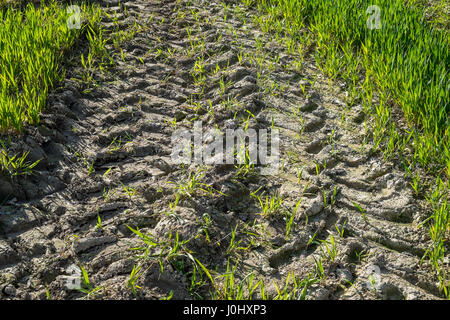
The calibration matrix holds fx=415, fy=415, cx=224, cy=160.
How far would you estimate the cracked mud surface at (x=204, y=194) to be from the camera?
5.55 ft

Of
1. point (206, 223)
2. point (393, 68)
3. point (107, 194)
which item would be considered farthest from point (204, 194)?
point (393, 68)

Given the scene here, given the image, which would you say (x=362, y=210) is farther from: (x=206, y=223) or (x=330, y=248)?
(x=206, y=223)

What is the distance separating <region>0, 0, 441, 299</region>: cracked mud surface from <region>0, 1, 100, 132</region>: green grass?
100 mm

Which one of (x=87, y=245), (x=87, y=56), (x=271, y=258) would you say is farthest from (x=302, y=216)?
(x=87, y=56)

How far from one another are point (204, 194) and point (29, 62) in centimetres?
153

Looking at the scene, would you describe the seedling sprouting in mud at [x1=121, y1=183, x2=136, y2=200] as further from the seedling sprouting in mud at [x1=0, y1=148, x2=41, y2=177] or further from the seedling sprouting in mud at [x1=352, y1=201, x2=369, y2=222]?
the seedling sprouting in mud at [x1=352, y1=201, x2=369, y2=222]

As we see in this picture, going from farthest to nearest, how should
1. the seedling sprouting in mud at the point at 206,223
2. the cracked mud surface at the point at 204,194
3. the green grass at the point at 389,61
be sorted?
the green grass at the point at 389,61 → the seedling sprouting in mud at the point at 206,223 → the cracked mud surface at the point at 204,194

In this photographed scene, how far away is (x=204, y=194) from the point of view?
203cm

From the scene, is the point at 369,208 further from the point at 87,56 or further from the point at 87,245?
the point at 87,56

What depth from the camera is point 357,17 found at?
3109 millimetres

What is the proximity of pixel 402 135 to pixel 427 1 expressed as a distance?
2285mm

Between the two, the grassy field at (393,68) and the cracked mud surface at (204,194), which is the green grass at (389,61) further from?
the cracked mud surface at (204,194)

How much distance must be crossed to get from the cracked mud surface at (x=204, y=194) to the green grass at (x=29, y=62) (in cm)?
10

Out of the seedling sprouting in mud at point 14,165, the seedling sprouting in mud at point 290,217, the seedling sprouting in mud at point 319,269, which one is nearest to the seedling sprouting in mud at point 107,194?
the seedling sprouting in mud at point 14,165
